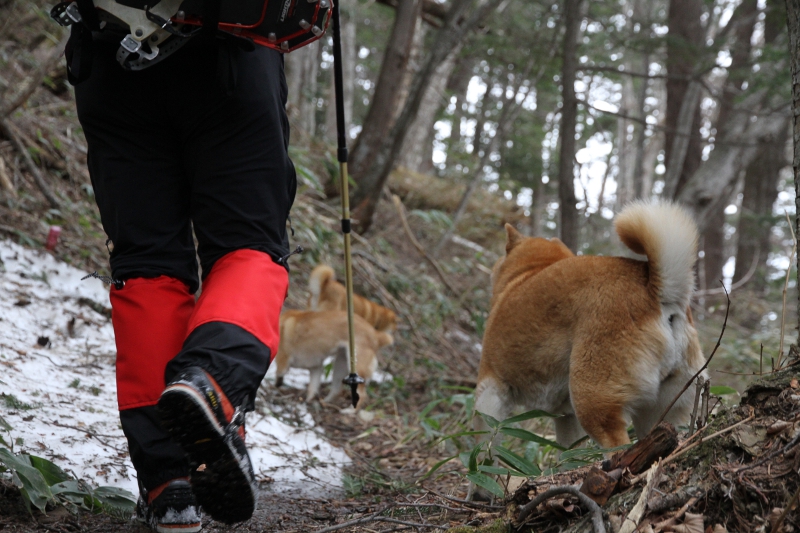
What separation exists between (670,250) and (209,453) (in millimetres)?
2051

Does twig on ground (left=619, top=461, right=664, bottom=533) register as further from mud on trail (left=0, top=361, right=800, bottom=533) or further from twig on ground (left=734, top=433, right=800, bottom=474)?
twig on ground (left=734, top=433, right=800, bottom=474)

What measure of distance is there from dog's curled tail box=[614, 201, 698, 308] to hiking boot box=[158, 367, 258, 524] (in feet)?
6.13

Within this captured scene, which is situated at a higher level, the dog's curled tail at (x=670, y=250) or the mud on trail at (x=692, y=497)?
the dog's curled tail at (x=670, y=250)

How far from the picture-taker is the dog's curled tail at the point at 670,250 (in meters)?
2.74

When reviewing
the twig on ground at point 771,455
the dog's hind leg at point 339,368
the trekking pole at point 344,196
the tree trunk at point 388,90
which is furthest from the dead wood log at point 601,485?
the tree trunk at point 388,90

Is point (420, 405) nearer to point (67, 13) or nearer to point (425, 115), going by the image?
point (67, 13)

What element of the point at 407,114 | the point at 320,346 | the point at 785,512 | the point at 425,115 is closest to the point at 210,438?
the point at 785,512

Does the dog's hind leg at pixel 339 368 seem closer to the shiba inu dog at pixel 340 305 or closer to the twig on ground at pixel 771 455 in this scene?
the shiba inu dog at pixel 340 305

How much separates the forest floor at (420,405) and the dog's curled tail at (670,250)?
15.9 inches

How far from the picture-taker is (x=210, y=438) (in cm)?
179

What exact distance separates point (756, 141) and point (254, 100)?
7.05 m

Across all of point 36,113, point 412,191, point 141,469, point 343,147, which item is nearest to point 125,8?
→ point 141,469

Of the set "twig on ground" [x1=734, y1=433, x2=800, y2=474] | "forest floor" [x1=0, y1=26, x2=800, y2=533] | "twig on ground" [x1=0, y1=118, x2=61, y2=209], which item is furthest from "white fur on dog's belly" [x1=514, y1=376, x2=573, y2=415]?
"twig on ground" [x1=0, y1=118, x2=61, y2=209]

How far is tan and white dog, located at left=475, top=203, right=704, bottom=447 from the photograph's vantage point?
270cm
